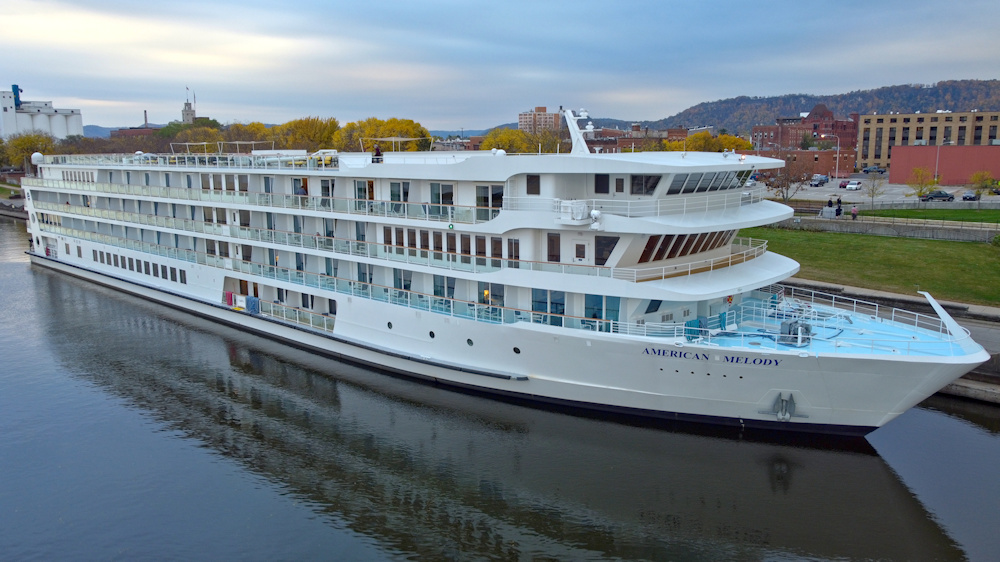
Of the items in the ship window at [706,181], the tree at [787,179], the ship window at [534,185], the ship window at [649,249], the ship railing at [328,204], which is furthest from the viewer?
the tree at [787,179]

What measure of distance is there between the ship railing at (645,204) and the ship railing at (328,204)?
1.23 metres

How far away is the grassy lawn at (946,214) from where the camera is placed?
5125 cm

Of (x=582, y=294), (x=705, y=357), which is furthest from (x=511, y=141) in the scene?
(x=705, y=357)

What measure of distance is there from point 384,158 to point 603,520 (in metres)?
17.6

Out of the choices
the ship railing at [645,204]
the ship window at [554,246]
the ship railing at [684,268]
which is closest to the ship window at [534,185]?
the ship railing at [645,204]

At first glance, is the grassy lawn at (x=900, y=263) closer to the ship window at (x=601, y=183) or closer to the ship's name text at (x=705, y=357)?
the ship's name text at (x=705, y=357)

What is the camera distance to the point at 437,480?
60.3ft

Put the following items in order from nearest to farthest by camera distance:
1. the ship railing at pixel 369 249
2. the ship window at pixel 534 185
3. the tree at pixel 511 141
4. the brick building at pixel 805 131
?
the ship railing at pixel 369 249
the ship window at pixel 534 185
the tree at pixel 511 141
the brick building at pixel 805 131

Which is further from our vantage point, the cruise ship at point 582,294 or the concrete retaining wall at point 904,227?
the concrete retaining wall at point 904,227

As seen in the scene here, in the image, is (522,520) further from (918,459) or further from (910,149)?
(910,149)

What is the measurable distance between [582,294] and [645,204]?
3277 millimetres

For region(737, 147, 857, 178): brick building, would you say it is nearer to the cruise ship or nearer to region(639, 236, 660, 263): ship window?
the cruise ship

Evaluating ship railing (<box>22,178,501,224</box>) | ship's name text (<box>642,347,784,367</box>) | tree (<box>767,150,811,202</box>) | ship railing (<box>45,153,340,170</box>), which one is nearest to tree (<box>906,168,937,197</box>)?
tree (<box>767,150,811,202</box>)

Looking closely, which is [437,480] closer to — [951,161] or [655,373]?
[655,373]
